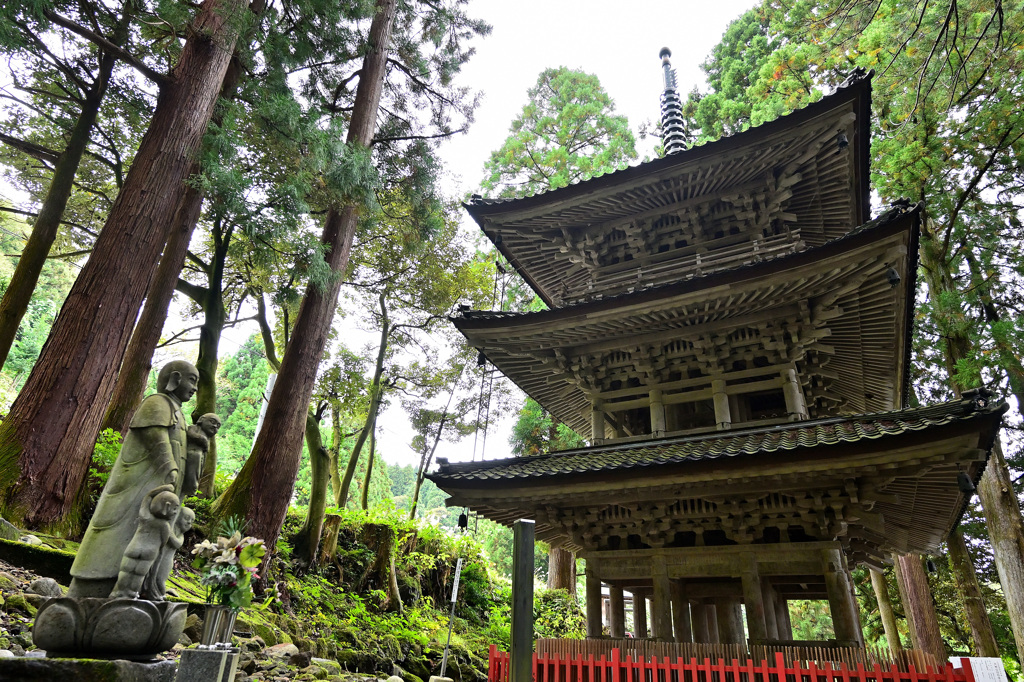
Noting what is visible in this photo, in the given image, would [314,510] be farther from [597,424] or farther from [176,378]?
[176,378]

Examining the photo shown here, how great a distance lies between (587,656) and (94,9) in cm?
1110

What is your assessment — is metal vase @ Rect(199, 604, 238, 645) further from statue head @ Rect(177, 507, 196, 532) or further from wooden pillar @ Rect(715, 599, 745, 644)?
wooden pillar @ Rect(715, 599, 745, 644)

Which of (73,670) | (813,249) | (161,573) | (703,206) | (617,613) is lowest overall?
(73,670)

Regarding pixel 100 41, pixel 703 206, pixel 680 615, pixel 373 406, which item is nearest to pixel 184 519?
pixel 680 615

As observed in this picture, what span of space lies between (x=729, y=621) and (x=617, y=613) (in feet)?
5.46

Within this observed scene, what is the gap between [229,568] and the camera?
3.71 metres

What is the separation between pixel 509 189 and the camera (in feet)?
63.5

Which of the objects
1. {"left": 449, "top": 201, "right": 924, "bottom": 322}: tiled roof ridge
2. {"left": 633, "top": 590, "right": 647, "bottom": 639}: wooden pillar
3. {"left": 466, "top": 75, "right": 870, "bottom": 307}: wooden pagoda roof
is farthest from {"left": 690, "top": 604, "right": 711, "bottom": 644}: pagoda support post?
{"left": 466, "top": 75, "right": 870, "bottom": 307}: wooden pagoda roof

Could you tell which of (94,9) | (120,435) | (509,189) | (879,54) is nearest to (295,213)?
(120,435)

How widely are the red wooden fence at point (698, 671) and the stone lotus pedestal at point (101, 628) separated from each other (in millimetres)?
3448

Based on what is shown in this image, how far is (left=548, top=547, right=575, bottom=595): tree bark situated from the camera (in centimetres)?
1648

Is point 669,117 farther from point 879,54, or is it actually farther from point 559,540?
point 559,540

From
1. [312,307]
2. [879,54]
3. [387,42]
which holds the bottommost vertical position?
[312,307]

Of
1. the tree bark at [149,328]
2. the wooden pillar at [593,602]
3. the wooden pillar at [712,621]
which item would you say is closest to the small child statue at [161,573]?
the tree bark at [149,328]
